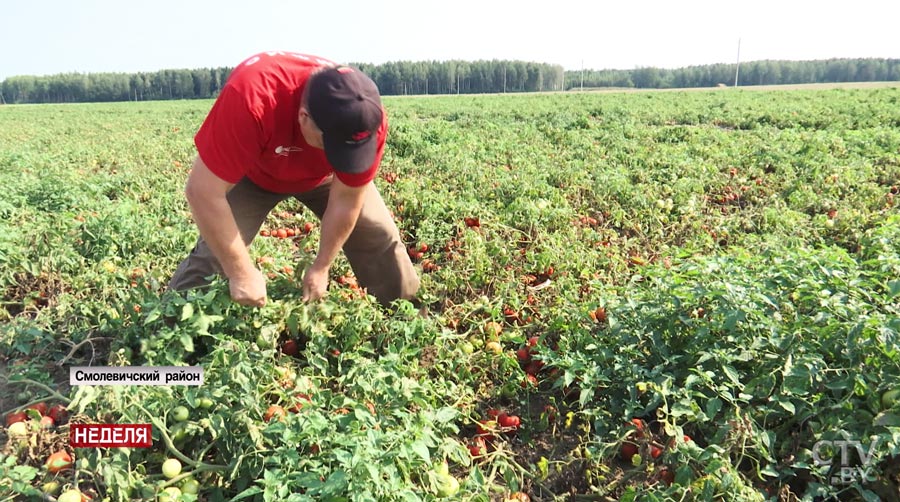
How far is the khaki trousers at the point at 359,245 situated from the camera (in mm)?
3092

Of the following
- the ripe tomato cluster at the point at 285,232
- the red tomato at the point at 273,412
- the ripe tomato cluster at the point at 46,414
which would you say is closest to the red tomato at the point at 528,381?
the red tomato at the point at 273,412

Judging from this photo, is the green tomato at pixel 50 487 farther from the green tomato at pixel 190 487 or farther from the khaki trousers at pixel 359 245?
the khaki trousers at pixel 359 245

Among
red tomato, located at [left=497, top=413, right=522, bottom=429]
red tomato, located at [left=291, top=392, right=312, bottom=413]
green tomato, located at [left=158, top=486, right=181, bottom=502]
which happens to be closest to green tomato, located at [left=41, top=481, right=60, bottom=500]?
green tomato, located at [left=158, top=486, right=181, bottom=502]

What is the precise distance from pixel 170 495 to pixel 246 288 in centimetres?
92

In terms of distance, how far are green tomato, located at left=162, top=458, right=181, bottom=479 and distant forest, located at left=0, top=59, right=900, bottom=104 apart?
79.5 metres

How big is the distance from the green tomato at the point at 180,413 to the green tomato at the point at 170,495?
26 centimetres

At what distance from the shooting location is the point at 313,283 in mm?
2844

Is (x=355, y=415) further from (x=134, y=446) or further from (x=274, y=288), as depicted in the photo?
(x=274, y=288)

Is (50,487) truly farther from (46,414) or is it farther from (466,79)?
(466,79)

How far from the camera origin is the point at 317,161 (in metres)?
2.92

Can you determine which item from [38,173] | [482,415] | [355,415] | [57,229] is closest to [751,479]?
[482,415]

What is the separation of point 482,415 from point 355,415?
94 cm

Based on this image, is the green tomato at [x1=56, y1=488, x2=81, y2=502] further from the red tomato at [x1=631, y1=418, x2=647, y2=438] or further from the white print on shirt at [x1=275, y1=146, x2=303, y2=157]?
the red tomato at [x1=631, y1=418, x2=647, y2=438]
